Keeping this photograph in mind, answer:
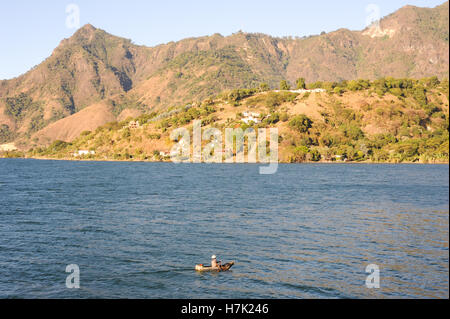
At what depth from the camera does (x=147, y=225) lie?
49.4 metres

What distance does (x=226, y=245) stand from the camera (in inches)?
1581

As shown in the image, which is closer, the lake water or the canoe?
the lake water

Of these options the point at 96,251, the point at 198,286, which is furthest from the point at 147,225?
the point at 198,286

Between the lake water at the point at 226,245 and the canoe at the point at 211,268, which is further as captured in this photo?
→ the canoe at the point at 211,268

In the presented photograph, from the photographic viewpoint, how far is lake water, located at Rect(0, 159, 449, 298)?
2911 centimetres

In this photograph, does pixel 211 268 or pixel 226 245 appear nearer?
pixel 211 268

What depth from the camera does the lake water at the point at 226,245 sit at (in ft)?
95.5

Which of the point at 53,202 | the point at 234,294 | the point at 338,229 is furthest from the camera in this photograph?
the point at 53,202

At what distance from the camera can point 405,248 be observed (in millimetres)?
39344
